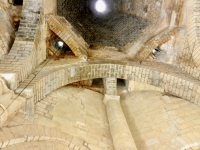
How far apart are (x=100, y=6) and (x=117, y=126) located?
6.33 metres

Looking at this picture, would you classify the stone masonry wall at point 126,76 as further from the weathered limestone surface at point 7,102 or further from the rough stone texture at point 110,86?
the weathered limestone surface at point 7,102

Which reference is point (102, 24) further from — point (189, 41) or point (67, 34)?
point (189, 41)

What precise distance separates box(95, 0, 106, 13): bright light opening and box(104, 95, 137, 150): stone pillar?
506 centimetres

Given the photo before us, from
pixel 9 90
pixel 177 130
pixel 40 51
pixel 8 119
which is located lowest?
pixel 177 130

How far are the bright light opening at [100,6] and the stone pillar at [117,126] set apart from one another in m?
5.06

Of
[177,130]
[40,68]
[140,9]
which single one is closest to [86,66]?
[40,68]

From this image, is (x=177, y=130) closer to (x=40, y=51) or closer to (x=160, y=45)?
(x=160, y=45)

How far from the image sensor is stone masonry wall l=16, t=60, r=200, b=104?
15.9ft

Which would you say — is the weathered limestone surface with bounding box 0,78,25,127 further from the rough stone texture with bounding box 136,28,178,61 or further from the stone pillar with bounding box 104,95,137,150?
the rough stone texture with bounding box 136,28,178,61

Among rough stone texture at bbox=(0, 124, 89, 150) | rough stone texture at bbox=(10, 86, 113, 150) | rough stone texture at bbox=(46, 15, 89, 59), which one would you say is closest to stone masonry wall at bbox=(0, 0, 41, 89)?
rough stone texture at bbox=(46, 15, 89, 59)

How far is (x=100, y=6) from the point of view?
9.70m

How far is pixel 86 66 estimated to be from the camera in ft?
18.3

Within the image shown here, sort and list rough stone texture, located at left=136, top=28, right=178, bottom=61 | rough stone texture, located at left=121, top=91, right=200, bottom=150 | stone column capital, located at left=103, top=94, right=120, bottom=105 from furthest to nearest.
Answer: rough stone texture, located at left=136, top=28, right=178, bottom=61 < stone column capital, located at left=103, top=94, right=120, bottom=105 < rough stone texture, located at left=121, top=91, right=200, bottom=150

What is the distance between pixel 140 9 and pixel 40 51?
3902 mm
